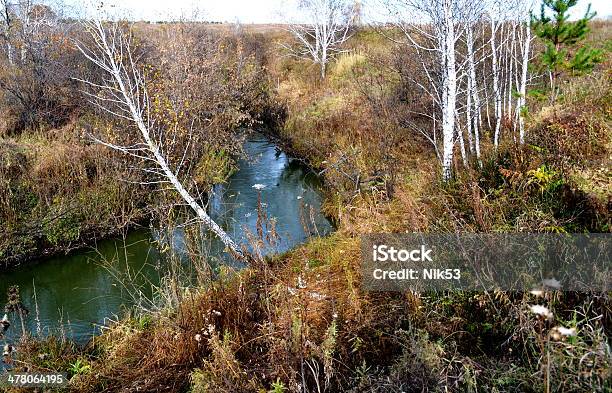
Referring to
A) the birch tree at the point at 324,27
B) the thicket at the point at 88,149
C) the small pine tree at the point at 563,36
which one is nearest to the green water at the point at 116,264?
the thicket at the point at 88,149

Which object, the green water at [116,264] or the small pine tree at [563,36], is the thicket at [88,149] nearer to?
the green water at [116,264]

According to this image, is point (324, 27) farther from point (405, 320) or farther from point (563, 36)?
point (405, 320)

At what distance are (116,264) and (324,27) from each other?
13655mm

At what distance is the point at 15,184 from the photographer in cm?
830

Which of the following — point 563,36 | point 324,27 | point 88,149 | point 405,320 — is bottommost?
point 405,320

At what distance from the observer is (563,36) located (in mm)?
6086

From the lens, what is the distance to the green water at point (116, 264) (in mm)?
6230

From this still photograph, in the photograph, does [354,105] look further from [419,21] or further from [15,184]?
[15,184]

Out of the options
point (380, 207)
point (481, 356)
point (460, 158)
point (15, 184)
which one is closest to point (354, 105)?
point (460, 158)

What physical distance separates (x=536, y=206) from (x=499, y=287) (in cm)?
128

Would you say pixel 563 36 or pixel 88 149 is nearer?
pixel 563 36

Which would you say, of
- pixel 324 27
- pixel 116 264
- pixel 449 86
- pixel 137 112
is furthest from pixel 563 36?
pixel 324 27

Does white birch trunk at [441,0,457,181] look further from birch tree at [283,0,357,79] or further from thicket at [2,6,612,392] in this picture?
birch tree at [283,0,357,79]

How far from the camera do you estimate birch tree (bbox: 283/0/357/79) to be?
18.0 meters
